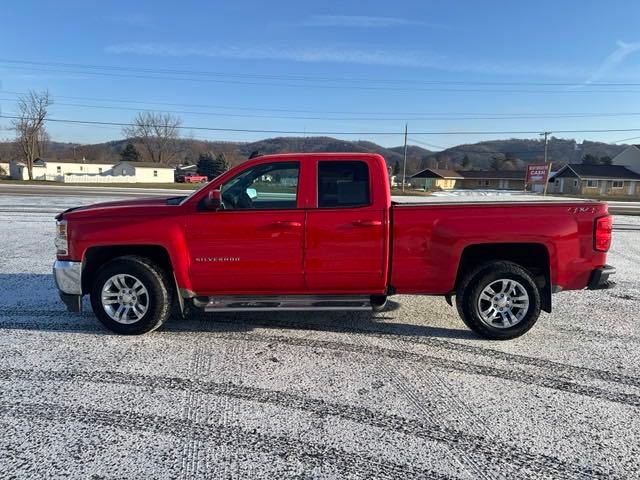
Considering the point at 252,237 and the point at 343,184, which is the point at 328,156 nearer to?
the point at 343,184

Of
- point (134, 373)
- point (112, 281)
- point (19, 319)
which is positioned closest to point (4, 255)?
point (19, 319)

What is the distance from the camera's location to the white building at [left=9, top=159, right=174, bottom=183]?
284 ft

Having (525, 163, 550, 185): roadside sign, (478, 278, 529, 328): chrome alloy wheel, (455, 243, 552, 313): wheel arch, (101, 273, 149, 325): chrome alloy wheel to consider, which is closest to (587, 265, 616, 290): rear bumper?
(455, 243, 552, 313): wheel arch

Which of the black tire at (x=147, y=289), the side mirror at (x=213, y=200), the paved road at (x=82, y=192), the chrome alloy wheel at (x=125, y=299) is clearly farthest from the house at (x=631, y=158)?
the chrome alloy wheel at (x=125, y=299)

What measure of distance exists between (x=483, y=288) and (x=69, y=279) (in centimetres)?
441

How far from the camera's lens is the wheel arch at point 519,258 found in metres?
4.77

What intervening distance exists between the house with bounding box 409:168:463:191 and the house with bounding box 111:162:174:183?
52302mm

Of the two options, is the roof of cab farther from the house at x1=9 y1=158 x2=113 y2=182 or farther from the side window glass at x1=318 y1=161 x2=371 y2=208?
the house at x1=9 y1=158 x2=113 y2=182

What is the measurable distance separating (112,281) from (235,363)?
1.70 m

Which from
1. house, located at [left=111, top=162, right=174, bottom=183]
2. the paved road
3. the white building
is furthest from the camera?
house, located at [left=111, top=162, right=174, bottom=183]

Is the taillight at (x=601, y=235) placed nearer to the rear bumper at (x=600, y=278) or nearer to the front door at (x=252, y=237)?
the rear bumper at (x=600, y=278)

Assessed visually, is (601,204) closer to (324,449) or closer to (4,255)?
(324,449)

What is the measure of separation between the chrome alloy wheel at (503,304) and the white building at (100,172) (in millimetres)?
89997

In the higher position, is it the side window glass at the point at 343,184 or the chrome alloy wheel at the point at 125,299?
the side window glass at the point at 343,184
